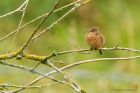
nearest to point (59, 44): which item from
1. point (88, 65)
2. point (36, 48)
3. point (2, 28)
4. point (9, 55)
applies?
point (88, 65)

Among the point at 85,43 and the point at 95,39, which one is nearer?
the point at 95,39

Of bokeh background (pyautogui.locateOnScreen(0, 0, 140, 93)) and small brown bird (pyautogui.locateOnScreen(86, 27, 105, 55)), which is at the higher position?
bokeh background (pyautogui.locateOnScreen(0, 0, 140, 93))

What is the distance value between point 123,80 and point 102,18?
2193 mm

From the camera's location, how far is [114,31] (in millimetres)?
9703

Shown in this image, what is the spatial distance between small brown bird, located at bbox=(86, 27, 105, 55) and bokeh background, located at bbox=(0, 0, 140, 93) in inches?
47.6

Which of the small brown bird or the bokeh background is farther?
the bokeh background

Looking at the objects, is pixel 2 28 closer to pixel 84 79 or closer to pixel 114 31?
pixel 84 79

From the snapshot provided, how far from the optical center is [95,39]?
196 inches

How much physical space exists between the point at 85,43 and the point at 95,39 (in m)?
1.98

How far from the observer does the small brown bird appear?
16.1 ft

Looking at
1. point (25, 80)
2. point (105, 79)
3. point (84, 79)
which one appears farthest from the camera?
point (84, 79)

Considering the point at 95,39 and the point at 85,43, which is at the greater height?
the point at 85,43

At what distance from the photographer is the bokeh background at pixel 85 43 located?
7395mm

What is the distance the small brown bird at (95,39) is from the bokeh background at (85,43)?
1.21 metres
